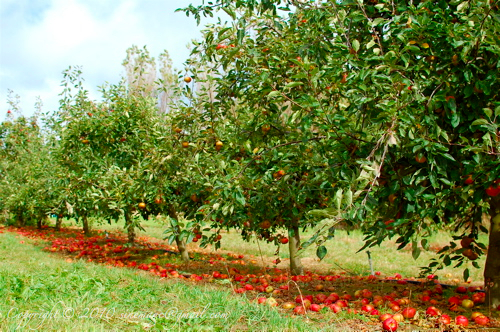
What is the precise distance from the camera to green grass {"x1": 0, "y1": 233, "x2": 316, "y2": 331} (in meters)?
2.56

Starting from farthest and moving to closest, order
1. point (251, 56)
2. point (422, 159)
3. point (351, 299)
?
point (351, 299) → point (251, 56) → point (422, 159)

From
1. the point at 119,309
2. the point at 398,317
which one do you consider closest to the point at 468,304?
the point at 398,317

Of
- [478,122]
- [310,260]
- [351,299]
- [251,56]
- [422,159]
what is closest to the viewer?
[478,122]

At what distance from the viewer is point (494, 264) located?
3518 mm

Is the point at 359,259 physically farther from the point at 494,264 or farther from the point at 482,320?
the point at 482,320

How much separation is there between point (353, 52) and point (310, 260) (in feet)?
23.7

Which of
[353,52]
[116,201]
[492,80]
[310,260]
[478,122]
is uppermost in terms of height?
[353,52]

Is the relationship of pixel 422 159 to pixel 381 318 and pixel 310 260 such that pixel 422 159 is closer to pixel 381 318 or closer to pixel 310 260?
pixel 381 318

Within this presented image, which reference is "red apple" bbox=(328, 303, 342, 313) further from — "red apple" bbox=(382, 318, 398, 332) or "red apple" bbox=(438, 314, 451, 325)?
"red apple" bbox=(438, 314, 451, 325)

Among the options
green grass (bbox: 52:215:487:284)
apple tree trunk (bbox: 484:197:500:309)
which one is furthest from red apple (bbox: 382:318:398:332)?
green grass (bbox: 52:215:487:284)

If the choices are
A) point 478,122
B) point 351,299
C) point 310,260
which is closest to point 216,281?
point 351,299

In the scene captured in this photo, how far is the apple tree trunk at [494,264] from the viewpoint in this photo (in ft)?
11.2

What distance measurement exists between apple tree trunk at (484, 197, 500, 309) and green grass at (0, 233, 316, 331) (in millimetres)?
1734

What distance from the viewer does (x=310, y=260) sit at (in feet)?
31.2
